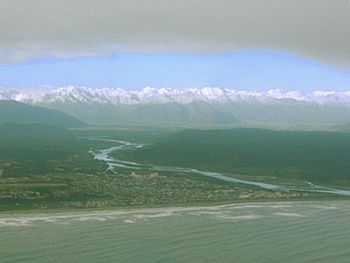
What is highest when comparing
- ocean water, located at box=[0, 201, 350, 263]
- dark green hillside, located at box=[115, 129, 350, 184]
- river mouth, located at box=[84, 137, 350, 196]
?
dark green hillside, located at box=[115, 129, 350, 184]

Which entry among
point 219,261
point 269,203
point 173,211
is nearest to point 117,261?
point 219,261

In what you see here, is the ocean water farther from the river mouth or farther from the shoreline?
the river mouth

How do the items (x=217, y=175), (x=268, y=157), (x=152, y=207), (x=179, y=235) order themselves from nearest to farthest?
(x=179, y=235) < (x=152, y=207) < (x=217, y=175) < (x=268, y=157)

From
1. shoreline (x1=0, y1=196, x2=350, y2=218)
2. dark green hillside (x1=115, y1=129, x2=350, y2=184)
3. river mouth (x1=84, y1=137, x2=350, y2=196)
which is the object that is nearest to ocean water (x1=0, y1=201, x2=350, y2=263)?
shoreline (x1=0, y1=196, x2=350, y2=218)

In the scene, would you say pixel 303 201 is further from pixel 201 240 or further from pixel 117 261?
pixel 117 261

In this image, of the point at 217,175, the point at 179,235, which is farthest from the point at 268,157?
the point at 179,235

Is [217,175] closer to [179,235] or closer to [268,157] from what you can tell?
[268,157]
